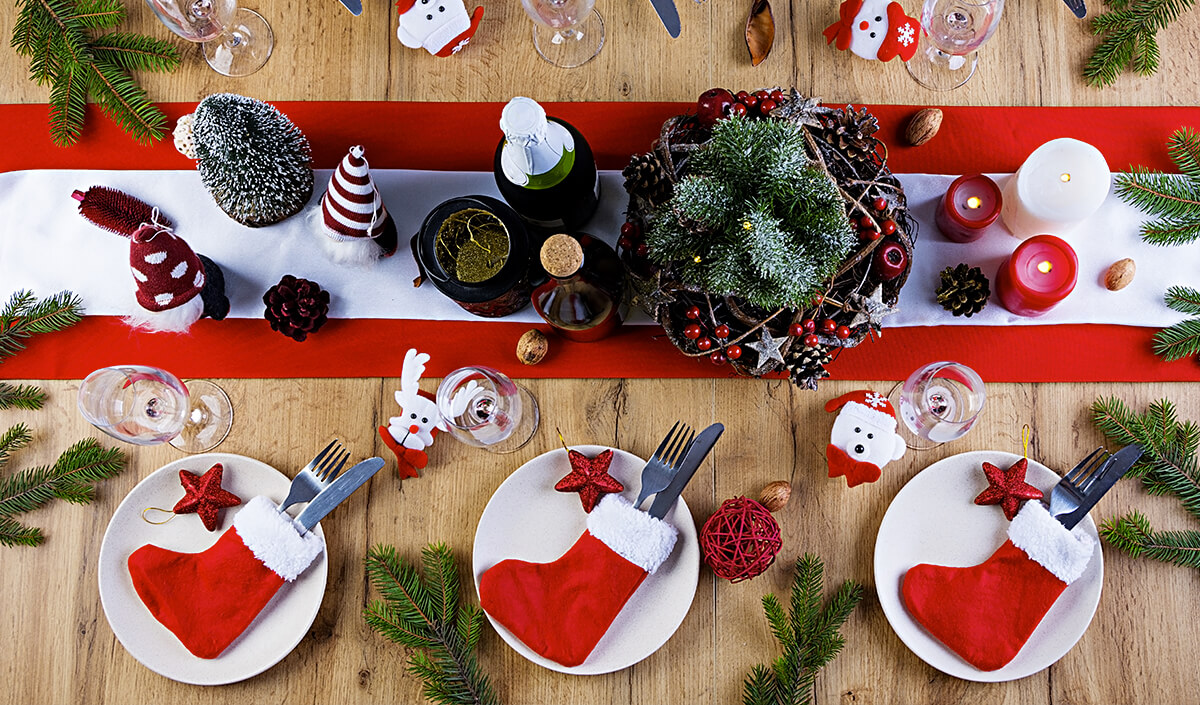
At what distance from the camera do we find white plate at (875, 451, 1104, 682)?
94 centimetres

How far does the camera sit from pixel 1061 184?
0.96m

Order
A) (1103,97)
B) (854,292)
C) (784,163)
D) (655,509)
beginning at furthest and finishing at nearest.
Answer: (1103,97) → (655,509) → (854,292) → (784,163)

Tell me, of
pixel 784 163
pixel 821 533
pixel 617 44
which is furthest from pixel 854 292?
pixel 617 44

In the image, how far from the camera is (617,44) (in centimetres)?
107

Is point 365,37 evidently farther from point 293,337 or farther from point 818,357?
point 818,357

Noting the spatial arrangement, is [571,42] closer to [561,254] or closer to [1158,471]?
[561,254]

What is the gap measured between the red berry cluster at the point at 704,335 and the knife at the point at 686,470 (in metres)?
0.16

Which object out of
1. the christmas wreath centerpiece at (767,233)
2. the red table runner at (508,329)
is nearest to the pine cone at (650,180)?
the christmas wreath centerpiece at (767,233)

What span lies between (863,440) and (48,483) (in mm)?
1087

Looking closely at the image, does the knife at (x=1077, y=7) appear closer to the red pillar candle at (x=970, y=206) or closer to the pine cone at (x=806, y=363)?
the red pillar candle at (x=970, y=206)

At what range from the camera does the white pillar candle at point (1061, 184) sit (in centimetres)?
96

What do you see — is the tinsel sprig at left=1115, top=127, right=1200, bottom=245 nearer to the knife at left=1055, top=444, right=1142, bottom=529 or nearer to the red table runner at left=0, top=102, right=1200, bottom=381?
the red table runner at left=0, top=102, right=1200, bottom=381

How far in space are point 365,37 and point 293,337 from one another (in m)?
0.45

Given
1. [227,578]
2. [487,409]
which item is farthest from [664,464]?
[227,578]
